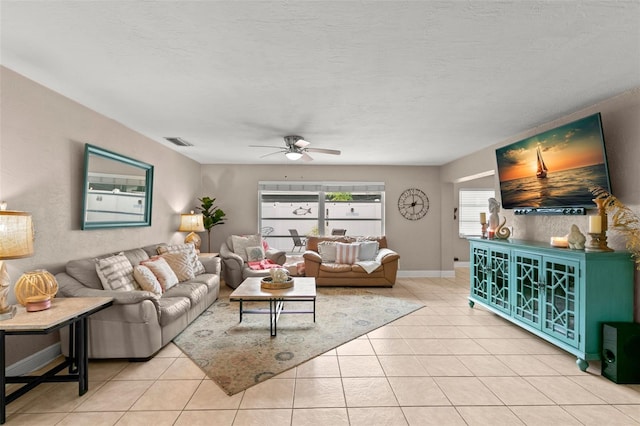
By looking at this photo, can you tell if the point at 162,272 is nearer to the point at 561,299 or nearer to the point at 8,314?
the point at 8,314

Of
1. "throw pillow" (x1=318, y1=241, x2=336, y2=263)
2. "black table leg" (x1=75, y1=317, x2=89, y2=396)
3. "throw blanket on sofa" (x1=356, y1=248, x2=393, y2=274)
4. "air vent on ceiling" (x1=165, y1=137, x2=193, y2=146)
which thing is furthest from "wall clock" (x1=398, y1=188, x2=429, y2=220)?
"black table leg" (x1=75, y1=317, x2=89, y2=396)

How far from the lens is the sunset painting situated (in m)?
3.03

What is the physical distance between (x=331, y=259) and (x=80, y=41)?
494 centimetres

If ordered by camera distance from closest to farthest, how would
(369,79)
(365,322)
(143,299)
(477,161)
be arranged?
1. (369,79)
2. (143,299)
3. (365,322)
4. (477,161)

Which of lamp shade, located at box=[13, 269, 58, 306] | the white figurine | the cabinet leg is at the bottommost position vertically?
the cabinet leg

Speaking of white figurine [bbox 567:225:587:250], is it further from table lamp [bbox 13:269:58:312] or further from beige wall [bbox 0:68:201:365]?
beige wall [bbox 0:68:201:365]

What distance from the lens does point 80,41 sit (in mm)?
2057

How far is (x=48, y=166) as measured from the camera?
289cm

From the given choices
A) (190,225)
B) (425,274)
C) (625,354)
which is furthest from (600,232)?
(190,225)

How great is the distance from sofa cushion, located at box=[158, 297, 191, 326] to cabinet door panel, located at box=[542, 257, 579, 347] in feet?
→ 12.6

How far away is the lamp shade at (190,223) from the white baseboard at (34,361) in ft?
8.90

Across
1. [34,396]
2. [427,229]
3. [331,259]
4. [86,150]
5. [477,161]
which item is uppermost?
[477,161]

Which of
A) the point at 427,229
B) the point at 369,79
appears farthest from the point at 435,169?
the point at 369,79

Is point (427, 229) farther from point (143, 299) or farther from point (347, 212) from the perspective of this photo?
point (143, 299)
